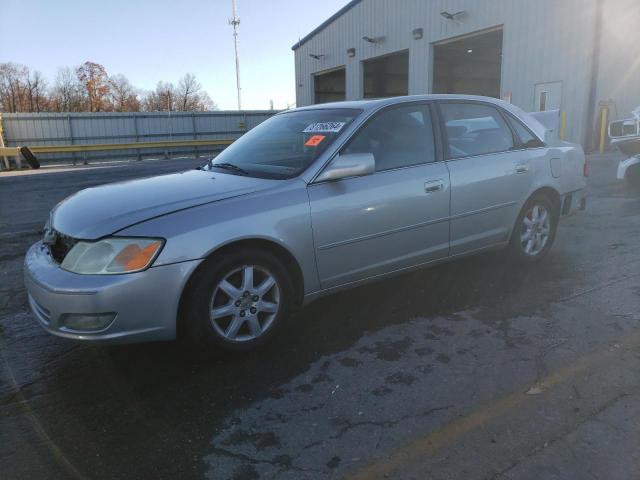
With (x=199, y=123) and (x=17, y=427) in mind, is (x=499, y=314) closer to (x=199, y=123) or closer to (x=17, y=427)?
(x=17, y=427)

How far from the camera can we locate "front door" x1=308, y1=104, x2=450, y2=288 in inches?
128

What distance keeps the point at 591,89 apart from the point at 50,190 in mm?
14686

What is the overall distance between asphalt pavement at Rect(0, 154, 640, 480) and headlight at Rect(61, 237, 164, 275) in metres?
0.67

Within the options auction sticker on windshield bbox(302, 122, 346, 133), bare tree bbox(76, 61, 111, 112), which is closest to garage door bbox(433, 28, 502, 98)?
A: auction sticker on windshield bbox(302, 122, 346, 133)

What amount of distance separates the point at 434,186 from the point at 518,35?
45.9ft

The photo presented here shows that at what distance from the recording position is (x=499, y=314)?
3588mm

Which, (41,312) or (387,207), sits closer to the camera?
(41,312)

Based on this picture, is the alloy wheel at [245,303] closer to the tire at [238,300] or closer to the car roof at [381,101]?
the tire at [238,300]

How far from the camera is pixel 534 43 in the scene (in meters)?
14.9

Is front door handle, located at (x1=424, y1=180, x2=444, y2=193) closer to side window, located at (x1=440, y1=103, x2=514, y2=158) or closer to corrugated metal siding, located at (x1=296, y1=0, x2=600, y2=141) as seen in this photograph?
side window, located at (x1=440, y1=103, x2=514, y2=158)

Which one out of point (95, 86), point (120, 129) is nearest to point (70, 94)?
point (95, 86)

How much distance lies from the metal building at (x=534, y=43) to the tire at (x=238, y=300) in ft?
46.0

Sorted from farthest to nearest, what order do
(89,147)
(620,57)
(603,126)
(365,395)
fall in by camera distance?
1. (89,147)
2. (620,57)
3. (603,126)
4. (365,395)

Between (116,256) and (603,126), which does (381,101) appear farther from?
(603,126)
